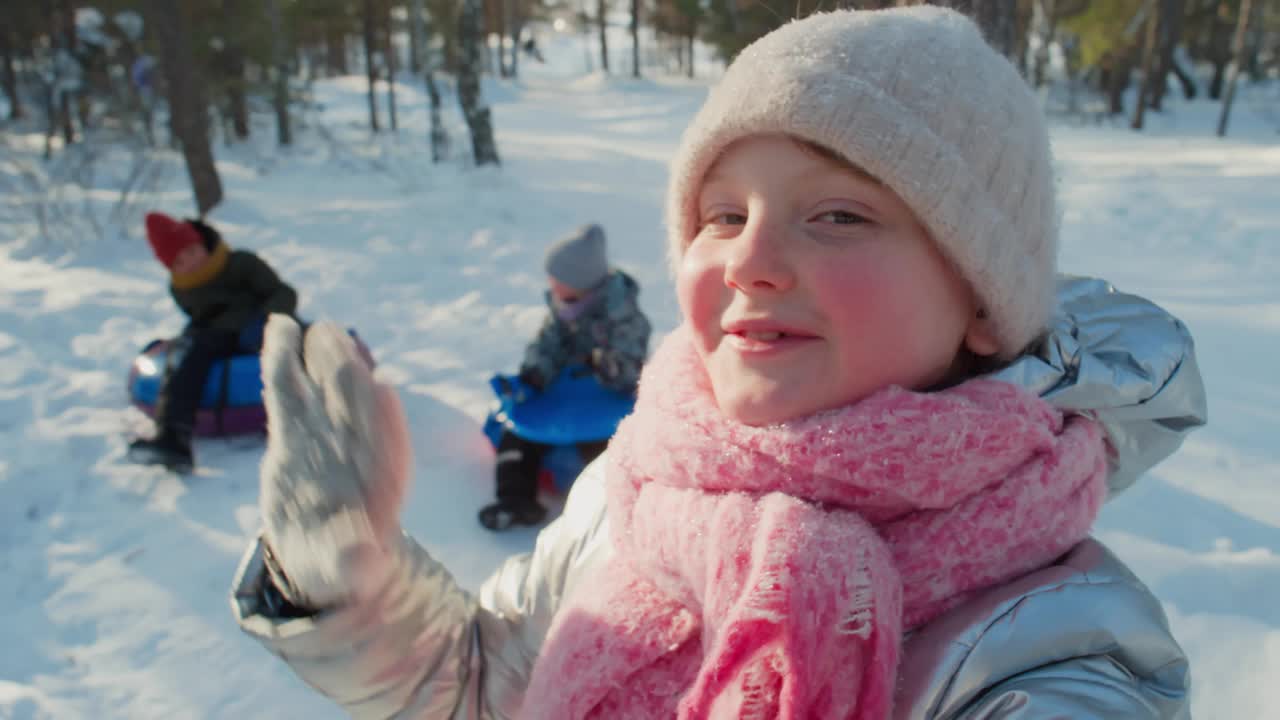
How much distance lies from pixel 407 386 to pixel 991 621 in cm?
372

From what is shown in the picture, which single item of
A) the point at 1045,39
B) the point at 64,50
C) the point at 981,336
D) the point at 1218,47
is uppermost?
the point at 1218,47

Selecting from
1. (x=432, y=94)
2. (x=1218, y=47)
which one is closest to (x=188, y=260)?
(x=432, y=94)

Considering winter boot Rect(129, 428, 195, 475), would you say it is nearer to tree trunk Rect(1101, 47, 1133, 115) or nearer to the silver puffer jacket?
the silver puffer jacket

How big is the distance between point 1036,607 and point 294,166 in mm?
13324

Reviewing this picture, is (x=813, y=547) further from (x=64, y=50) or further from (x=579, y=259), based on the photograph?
(x=64, y=50)

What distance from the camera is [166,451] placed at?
3404 mm

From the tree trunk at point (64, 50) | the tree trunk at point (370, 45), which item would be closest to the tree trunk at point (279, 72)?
the tree trunk at point (370, 45)

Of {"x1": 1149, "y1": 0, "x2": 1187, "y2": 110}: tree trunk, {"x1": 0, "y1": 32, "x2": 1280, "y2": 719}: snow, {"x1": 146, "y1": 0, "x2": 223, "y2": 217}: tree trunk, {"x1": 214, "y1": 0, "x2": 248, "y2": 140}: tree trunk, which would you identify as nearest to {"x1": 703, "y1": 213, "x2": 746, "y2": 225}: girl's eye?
{"x1": 0, "y1": 32, "x2": 1280, "y2": 719}: snow

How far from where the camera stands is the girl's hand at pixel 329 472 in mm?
932

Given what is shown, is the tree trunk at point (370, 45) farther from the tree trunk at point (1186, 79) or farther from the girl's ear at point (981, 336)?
the tree trunk at point (1186, 79)

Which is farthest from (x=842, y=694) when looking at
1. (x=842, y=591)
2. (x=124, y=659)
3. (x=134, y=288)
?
(x=134, y=288)

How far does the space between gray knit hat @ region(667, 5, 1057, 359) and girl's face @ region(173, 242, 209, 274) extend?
11.7 feet

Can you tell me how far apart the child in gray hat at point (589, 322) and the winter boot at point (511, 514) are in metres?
0.32

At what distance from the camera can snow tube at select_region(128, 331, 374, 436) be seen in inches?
147
